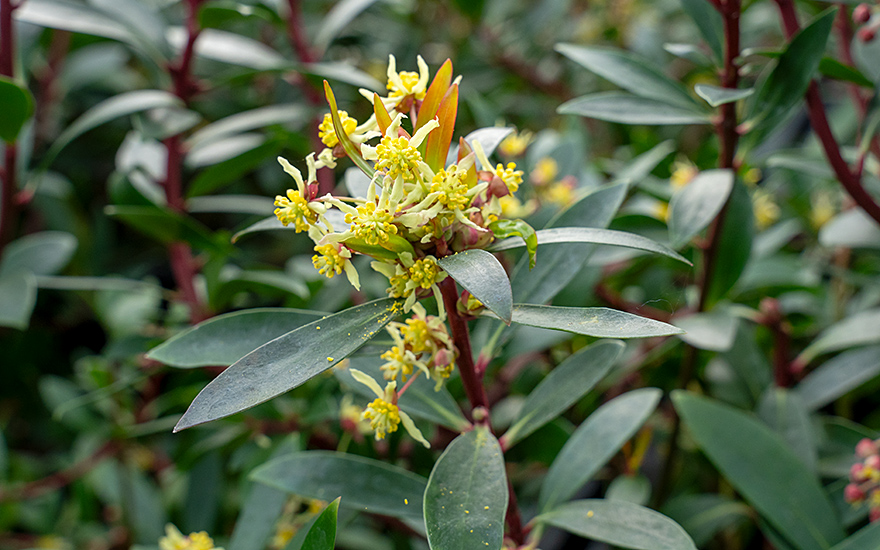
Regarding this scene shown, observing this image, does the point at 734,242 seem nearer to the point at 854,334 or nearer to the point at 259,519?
the point at 854,334

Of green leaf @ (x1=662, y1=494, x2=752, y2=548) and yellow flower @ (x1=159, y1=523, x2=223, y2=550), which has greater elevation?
yellow flower @ (x1=159, y1=523, x2=223, y2=550)

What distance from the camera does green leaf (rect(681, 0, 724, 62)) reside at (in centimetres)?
89

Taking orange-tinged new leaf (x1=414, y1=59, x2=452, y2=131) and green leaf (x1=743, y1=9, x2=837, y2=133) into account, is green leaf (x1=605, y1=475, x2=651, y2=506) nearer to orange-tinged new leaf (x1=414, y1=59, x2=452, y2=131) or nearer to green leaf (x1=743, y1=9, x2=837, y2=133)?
green leaf (x1=743, y1=9, x2=837, y2=133)

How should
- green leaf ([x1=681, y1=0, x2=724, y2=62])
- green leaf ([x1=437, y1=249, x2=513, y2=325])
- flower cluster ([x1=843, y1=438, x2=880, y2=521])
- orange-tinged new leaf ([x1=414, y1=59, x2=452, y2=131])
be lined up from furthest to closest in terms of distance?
green leaf ([x1=681, y1=0, x2=724, y2=62])
flower cluster ([x1=843, y1=438, x2=880, y2=521])
orange-tinged new leaf ([x1=414, y1=59, x2=452, y2=131])
green leaf ([x1=437, y1=249, x2=513, y2=325])

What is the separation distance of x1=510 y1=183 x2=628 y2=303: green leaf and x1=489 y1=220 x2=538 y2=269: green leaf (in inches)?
4.5

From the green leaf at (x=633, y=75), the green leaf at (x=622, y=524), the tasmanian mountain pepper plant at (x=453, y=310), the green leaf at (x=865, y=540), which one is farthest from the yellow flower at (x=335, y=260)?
the green leaf at (x=865, y=540)

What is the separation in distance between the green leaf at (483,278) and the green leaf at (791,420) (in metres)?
0.67

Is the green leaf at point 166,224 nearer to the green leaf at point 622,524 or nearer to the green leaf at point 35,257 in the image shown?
the green leaf at point 35,257

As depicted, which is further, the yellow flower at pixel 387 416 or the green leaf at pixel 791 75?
the green leaf at pixel 791 75

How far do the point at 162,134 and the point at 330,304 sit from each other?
368 mm

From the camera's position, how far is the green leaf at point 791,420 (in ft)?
2.99

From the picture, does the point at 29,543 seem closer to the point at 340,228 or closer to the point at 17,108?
the point at 17,108

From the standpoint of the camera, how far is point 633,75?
2.85ft

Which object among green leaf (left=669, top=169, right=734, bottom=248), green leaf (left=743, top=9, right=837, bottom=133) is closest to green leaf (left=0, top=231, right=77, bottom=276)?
green leaf (left=669, top=169, right=734, bottom=248)
